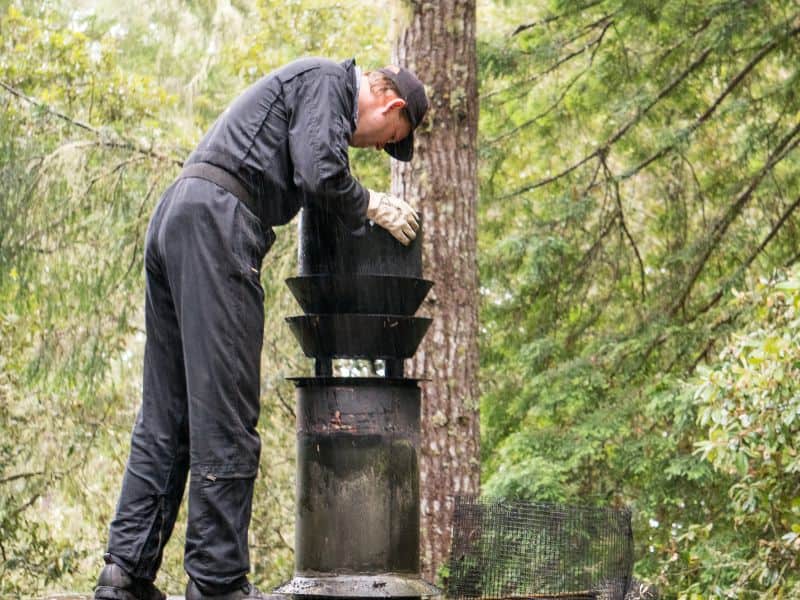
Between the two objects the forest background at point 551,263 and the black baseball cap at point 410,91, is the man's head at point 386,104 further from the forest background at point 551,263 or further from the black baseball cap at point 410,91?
the forest background at point 551,263

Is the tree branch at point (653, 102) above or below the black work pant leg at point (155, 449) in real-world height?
Result: above

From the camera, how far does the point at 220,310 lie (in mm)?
3465

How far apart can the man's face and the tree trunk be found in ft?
5.56

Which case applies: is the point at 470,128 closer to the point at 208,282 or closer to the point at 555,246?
the point at 555,246

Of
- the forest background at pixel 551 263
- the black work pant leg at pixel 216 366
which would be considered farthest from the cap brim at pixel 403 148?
the forest background at pixel 551 263

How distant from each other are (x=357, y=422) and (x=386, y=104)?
1062mm

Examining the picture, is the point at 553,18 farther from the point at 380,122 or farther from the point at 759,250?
the point at 380,122

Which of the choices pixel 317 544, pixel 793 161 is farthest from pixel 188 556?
pixel 793 161

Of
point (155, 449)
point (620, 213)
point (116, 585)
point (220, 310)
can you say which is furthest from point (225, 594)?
point (620, 213)

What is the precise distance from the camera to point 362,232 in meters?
3.91

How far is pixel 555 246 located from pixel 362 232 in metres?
3.98

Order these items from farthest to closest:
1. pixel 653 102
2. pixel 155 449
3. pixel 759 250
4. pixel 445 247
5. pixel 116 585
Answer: pixel 653 102, pixel 759 250, pixel 445 247, pixel 155 449, pixel 116 585

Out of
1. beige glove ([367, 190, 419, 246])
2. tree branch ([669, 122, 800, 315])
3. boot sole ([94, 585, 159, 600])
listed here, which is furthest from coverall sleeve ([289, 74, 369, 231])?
tree branch ([669, 122, 800, 315])

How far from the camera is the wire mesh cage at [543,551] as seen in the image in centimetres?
402
